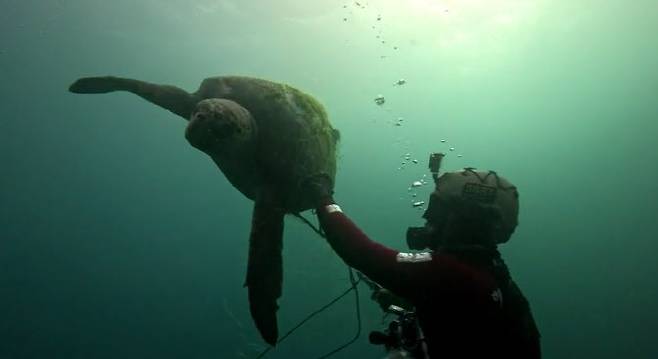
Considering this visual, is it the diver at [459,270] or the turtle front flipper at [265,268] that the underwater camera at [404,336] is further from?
the turtle front flipper at [265,268]

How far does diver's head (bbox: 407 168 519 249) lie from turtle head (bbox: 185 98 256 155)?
1.97 m

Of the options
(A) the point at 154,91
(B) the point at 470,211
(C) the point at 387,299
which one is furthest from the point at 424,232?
(A) the point at 154,91

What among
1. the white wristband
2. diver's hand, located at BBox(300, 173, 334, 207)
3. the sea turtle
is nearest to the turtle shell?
the sea turtle

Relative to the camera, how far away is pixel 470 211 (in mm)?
2766

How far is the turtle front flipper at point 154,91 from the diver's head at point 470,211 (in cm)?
319

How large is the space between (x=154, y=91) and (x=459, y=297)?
4.09 meters

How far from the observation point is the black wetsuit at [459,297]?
239 centimetres

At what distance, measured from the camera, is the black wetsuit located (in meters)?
2.39

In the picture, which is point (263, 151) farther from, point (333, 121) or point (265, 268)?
point (333, 121)

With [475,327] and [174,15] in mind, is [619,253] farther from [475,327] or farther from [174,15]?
[475,327]

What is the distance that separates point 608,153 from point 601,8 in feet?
216

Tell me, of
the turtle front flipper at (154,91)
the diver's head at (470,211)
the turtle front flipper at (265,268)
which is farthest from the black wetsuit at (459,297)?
the turtle front flipper at (154,91)

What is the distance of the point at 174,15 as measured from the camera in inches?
1250

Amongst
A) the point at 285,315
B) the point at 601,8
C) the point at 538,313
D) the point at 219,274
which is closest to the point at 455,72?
the point at 601,8
